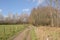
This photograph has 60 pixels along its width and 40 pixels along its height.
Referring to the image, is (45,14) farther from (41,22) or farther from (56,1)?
(56,1)

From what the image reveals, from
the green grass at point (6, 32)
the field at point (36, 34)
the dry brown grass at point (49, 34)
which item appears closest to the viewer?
the dry brown grass at point (49, 34)

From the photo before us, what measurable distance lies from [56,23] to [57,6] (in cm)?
625

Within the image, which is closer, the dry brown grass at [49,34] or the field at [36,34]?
the dry brown grass at [49,34]

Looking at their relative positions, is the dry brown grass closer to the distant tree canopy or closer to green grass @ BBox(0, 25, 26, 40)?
green grass @ BBox(0, 25, 26, 40)

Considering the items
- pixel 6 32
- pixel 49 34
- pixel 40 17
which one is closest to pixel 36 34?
pixel 49 34

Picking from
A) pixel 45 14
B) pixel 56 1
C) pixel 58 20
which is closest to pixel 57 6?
pixel 56 1

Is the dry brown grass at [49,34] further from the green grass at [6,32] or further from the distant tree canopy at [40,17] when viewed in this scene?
the distant tree canopy at [40,17]

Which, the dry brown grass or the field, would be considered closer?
the dry brown grass

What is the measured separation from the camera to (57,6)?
85.4ft

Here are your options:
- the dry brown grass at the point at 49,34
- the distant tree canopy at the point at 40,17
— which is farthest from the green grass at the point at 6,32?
the distant tree canopy at the point at 40,17

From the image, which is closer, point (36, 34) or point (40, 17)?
point (36, 34)

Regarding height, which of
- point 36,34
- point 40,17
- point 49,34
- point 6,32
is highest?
point 40,17

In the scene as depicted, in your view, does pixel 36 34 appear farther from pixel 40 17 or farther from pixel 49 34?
pixel 40 17

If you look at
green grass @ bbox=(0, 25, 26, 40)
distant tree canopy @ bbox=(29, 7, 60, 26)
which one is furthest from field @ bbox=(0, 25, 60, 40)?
distant tree canopy @ bbox=(29, 7, 60, 26)
